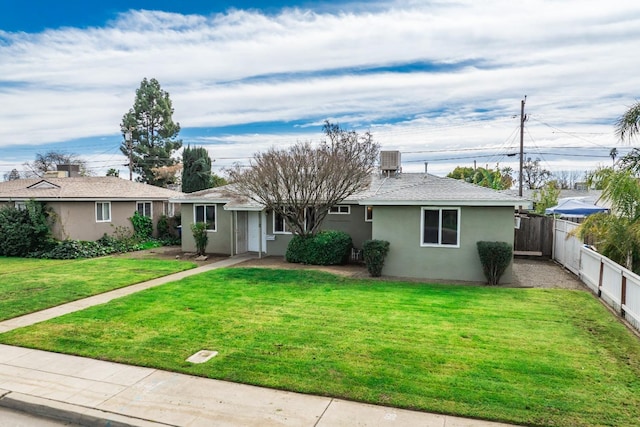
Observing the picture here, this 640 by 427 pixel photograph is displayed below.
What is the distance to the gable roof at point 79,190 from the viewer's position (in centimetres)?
2017

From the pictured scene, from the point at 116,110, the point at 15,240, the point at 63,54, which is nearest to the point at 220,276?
the point at 63,54

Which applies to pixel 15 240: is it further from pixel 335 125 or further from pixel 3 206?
pixel 335 125

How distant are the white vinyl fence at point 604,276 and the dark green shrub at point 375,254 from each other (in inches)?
224

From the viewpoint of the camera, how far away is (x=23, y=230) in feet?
63.2

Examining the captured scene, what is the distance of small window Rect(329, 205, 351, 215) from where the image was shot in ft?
57.4

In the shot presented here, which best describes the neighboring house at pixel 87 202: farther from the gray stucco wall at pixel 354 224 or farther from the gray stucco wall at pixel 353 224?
the gray stucco wall at pixel 354 224

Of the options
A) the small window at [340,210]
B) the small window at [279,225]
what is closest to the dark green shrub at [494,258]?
the small window at [340,210]

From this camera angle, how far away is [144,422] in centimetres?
492

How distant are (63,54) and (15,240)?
943 cm

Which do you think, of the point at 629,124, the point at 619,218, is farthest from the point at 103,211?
the point at 629,124

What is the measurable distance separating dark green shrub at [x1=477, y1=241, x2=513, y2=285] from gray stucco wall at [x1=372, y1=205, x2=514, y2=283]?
328 millimetres

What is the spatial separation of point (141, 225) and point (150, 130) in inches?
904

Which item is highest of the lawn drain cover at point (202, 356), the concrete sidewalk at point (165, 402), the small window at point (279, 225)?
the small window at point (279, 225)

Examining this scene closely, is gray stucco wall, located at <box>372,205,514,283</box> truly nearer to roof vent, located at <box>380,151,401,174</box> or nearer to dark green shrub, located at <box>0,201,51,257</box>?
roof vent, located at <box>380,151,401,174</box>
